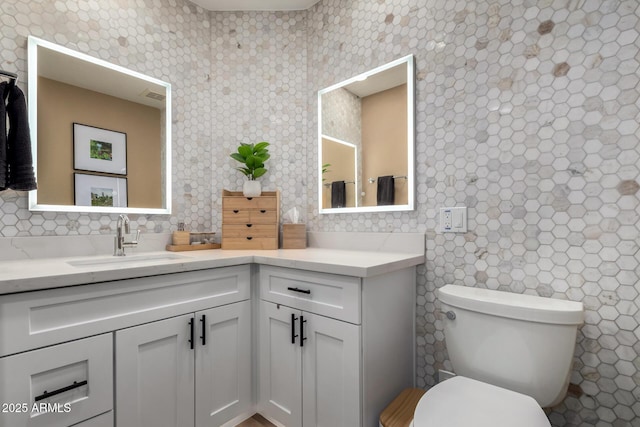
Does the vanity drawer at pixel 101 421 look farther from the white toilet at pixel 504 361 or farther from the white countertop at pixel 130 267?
the white toilet at pixel 504 361

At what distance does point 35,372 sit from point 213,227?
1.25m

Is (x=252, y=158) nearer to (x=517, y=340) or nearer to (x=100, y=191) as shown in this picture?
(x=100, y=191)

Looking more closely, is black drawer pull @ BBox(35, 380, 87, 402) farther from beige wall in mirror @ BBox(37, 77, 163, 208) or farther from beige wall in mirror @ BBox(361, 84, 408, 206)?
beige wall in mirror @ BBox(361, 84, 408, 206)

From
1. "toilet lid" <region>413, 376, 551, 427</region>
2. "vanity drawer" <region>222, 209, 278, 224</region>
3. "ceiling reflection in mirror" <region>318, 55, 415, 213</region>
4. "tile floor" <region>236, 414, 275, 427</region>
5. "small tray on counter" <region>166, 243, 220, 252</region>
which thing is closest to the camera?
"toilet lid" <region>413, 376, 551, 427</region>

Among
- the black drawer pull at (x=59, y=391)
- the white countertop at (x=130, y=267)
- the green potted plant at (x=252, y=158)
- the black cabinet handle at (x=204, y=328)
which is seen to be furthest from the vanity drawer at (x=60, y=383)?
the green potted plant at (x=252, y=158)

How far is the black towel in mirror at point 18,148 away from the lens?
51.5 inches

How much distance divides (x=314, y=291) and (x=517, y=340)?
752 mm

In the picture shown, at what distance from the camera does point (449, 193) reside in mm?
1472

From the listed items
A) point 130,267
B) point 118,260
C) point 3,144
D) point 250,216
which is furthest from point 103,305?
point 250,216

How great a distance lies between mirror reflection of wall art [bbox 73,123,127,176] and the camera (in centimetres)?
157

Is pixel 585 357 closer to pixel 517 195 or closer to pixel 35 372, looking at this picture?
pixel 517 195

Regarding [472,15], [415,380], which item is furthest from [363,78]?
[415,380]

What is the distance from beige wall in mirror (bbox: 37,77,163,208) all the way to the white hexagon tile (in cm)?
11

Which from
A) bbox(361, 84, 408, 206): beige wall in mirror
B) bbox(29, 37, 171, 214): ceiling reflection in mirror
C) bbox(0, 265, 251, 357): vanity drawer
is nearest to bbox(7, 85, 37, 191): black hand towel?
bbox(29, 37, 171, 214): ceiling reflection in mirror
